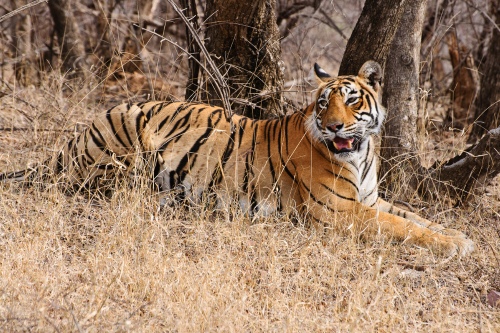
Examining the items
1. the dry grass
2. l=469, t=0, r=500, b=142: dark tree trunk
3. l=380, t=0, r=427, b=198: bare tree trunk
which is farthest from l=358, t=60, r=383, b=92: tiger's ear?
l=469, t=0, r=500, b=142: dark tree trunk

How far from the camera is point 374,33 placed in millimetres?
5504

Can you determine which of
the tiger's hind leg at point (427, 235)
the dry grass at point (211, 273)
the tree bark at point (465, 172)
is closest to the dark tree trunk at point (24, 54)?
the dry grass at point (211, 273)

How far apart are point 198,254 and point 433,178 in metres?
2.11

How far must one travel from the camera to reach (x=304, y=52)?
11.5 meters

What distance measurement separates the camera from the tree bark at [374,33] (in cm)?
544

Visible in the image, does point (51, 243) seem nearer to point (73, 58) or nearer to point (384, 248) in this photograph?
point (384, 248)

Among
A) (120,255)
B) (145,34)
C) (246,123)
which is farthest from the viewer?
(145,34)

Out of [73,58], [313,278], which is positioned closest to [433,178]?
[313,278]

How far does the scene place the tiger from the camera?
4.98m

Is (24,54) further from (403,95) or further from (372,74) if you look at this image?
(372,74)

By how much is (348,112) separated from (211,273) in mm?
1528

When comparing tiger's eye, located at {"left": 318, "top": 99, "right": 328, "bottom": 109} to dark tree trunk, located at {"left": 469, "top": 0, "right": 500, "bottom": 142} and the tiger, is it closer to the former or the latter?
the tiger

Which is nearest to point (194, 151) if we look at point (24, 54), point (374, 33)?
point (374, 33)

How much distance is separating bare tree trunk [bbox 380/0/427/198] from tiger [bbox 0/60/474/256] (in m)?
0.46
